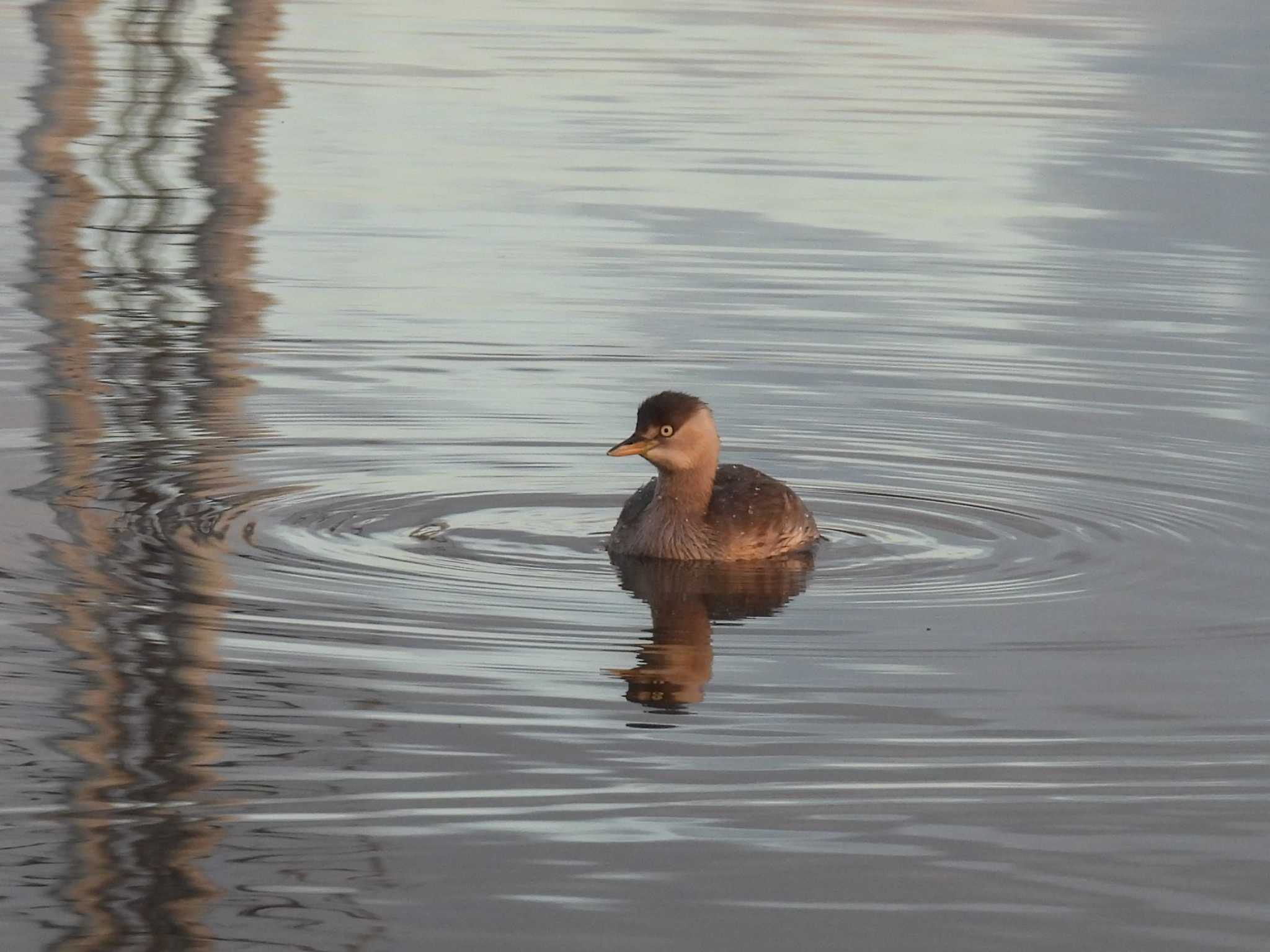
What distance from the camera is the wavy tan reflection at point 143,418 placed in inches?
279

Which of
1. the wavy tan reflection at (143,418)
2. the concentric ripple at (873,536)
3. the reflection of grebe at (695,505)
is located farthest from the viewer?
the reflection of grebe at (695,505)

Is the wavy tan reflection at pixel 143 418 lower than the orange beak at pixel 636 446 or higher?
lower

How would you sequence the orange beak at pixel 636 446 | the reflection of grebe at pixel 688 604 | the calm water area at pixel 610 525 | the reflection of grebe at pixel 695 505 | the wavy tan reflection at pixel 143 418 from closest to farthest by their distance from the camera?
1. the calm water area at pixel 610 525
2. the wavy tan reflection at pixel 143 418
3. the reflection of grebe at pixel 688 604
4. the reflection of grebe at pixel 695 505
5. the orange beak at pixel 636 446

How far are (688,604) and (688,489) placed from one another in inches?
39.1

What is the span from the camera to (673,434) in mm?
11398

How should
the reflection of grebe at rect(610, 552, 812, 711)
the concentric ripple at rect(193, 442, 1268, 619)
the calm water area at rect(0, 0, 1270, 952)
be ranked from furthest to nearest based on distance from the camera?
1. the concentric ripple at rect(193, 442, 1268, 619)
2. the reflection of grebe at rect(610, 552, 812, 711)
3. the calm water area at rect(0, 0, 1270, 952)

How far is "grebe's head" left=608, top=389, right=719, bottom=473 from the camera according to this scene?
11.3 m

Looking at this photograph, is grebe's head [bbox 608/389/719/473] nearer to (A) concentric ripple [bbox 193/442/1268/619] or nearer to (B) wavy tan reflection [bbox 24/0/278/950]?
(A) concentric ripple [bbox 193/442/1268/619]

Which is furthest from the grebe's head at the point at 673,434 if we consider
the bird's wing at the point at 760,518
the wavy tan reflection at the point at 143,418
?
the wavy tan reflection at the point at 143,418

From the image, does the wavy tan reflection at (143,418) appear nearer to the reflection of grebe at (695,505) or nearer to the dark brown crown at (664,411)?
the reflection of grebe at (695,505)

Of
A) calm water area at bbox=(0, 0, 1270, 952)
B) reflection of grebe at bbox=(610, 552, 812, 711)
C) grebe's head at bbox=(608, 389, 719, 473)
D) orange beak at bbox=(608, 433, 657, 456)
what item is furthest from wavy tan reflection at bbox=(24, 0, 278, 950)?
grebe's head at bbox=(608, 389, 719, 473)

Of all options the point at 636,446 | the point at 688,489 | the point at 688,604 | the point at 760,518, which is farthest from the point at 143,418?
the point at 688,604

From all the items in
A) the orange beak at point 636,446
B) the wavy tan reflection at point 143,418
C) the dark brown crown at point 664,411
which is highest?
the dark brown crown at point 664,411

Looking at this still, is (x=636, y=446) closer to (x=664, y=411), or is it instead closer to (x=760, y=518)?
(x=664, y=411)
